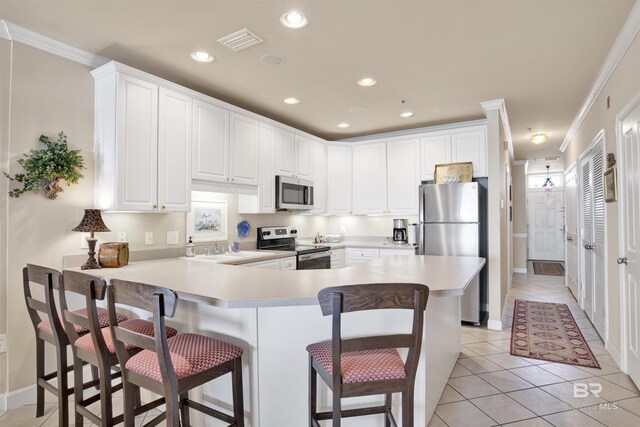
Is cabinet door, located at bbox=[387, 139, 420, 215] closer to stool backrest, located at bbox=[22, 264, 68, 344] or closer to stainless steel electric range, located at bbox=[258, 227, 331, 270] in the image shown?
stainless steel electric range, located at bbox=[258, 227, 331, 270]

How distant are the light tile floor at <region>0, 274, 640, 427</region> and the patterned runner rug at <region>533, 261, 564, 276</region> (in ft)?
16.3

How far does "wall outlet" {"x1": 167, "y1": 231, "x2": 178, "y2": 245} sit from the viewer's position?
3.32 metres

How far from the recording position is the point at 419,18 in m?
2.23

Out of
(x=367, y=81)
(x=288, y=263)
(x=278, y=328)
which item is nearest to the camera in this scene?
(x=278, y=328)

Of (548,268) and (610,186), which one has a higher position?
(610,186)

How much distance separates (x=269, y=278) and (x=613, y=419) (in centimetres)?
231

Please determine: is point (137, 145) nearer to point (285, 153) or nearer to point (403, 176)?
point (285, 153)

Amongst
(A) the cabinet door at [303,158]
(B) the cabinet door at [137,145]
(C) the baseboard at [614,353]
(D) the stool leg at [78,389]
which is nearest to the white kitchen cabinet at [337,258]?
(A) the cabinet door at [303,158]

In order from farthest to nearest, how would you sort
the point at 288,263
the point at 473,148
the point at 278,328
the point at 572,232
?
the point at 572,232
the point at 473,148
the point at 288,263
the point at 278,328

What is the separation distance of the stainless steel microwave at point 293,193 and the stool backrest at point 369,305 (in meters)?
2.89

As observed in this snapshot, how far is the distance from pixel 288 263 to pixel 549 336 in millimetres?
2905

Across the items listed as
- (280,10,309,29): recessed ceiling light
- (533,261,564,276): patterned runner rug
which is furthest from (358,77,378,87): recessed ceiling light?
(533,261,564,276): patterned runner rug

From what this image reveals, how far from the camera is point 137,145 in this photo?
275 cm

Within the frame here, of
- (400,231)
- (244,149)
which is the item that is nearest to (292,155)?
(244,149)
